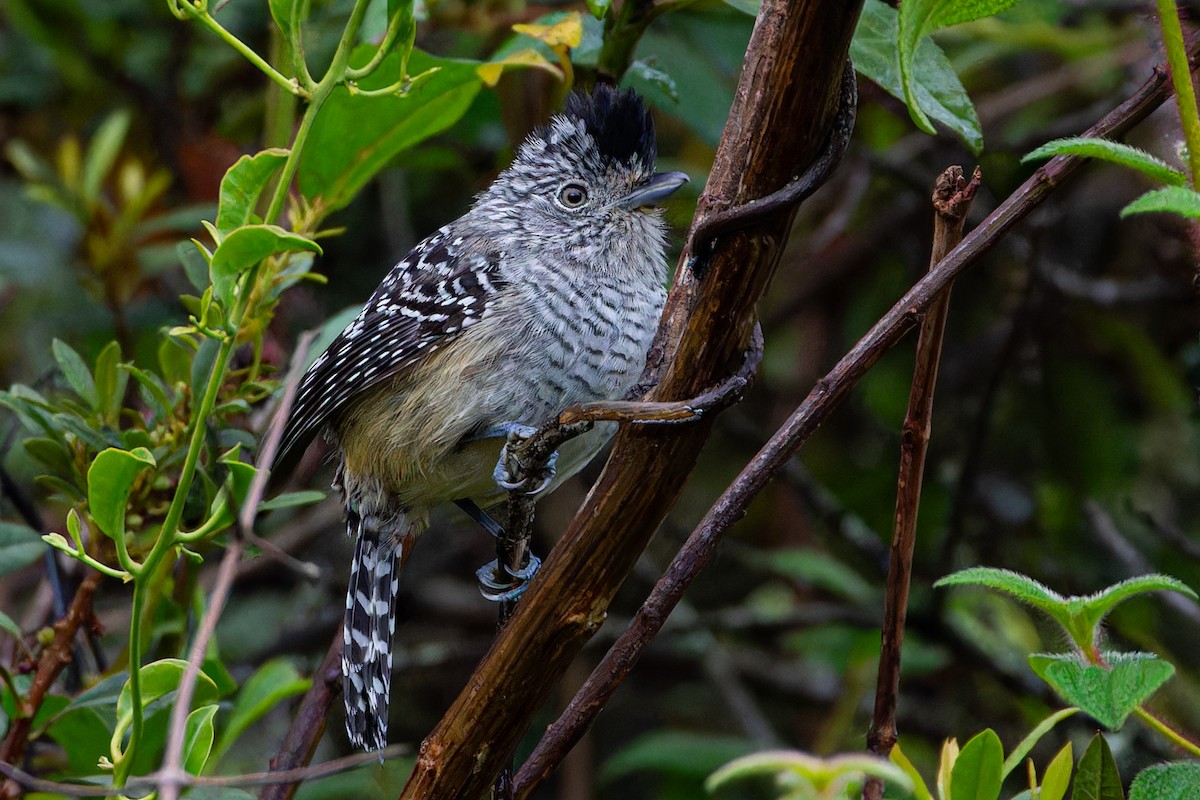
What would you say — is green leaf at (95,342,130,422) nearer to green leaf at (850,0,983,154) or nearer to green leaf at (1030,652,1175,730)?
green leaf at (850,0,983,154)

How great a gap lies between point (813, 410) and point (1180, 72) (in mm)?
558

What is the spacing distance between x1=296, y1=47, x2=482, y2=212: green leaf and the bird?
14.8 inches

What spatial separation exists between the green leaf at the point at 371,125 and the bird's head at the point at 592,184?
419 mm

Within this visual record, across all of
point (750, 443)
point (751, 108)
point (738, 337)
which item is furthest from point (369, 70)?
point (750, 443)

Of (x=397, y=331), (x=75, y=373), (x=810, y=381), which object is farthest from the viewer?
(x=810, y=381)

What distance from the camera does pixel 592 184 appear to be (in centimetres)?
303

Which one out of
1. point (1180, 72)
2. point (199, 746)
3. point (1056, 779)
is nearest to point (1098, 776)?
point (1056, 779)

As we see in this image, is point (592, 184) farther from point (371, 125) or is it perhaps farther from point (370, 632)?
point (370, 632)

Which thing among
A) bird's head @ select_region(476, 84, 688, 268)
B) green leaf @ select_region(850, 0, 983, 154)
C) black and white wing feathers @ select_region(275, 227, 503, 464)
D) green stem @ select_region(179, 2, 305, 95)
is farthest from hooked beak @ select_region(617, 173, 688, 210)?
green stem @ select_region(179, 2, 305, 95)

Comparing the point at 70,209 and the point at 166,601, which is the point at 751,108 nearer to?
the point at 166,601

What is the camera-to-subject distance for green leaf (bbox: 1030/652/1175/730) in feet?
4.09

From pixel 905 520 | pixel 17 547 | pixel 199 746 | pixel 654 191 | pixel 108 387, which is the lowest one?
pixel 17 547

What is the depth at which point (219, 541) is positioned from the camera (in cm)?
207

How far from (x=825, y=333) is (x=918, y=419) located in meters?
2.87
